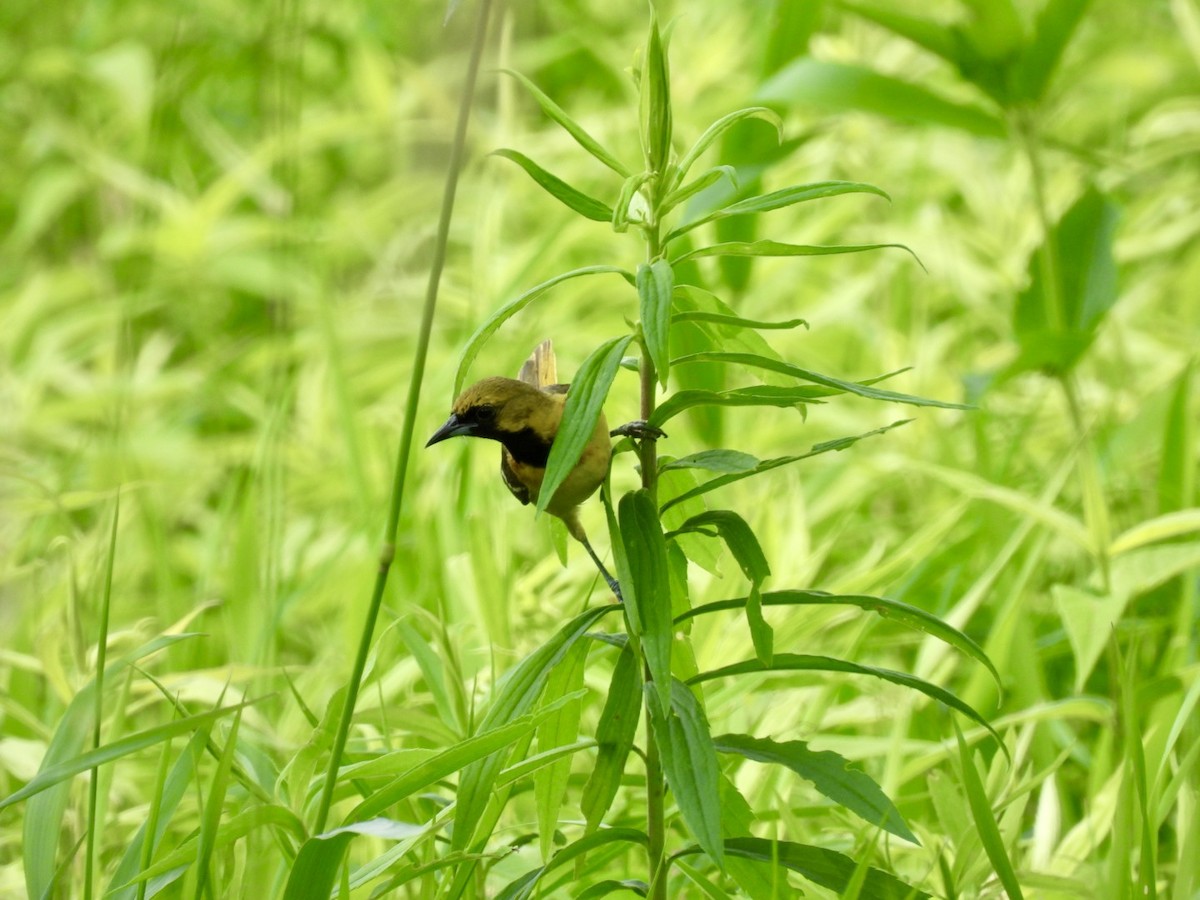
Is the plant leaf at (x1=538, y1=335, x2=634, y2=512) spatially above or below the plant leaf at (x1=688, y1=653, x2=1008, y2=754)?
above

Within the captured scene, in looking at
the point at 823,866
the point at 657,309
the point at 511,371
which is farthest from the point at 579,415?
the point at 511,371

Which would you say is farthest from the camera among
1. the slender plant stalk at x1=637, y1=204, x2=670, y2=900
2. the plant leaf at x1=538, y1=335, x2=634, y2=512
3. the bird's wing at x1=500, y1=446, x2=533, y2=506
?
the bird's wing at x1=500, y1=446, x2=533, y2=506

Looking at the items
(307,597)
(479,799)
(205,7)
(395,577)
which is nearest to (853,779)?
(479,799)

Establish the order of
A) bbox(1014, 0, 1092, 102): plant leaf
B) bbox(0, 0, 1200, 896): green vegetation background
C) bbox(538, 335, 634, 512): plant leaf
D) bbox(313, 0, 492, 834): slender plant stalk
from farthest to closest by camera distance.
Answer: bbox(1014, 0, 1092, 102): plant leaf < bbox(0, 0, 1200, 896): green vegetation background < bbox(538, 335, 634, 512): plant leaf < bbox(313, 0, 492, 834): slender plant stalk

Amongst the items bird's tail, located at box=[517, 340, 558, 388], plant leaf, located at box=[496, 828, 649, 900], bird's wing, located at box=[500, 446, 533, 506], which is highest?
bird's tail, located at box=[517, 340, 558, 388]

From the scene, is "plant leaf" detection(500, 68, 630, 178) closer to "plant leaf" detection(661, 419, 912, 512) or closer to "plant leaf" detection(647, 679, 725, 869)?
"plant leaf" detection(661, 419, 912, 512)

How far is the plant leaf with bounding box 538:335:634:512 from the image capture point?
27.7 inches

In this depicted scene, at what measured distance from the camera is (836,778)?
0.77 metres

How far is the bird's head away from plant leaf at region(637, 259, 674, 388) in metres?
0.14

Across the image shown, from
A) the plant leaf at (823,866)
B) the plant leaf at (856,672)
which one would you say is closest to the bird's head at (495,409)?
the plant leaf at (856,672)

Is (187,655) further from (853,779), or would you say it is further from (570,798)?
(853,779)

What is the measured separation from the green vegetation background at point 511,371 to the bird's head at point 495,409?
0.68 ft

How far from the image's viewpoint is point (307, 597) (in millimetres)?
1868

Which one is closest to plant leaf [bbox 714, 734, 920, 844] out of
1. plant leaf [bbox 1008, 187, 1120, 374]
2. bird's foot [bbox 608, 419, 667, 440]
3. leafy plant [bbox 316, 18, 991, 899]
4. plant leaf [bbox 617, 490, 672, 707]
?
leafy plant [bbox 316, 18, 991, 899]
